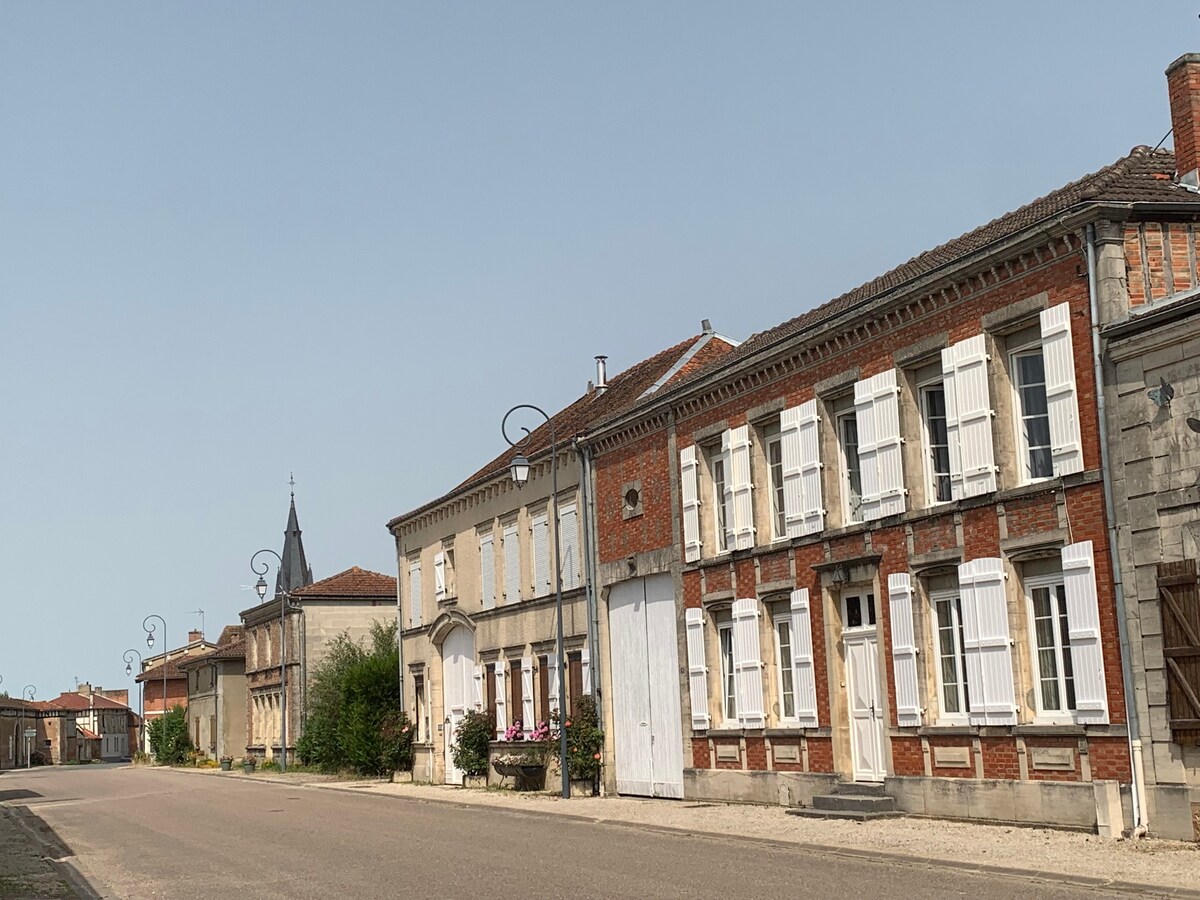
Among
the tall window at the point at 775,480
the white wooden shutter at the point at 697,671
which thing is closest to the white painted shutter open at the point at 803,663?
the tall window at the point at 775,480

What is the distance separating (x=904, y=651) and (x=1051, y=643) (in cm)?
247

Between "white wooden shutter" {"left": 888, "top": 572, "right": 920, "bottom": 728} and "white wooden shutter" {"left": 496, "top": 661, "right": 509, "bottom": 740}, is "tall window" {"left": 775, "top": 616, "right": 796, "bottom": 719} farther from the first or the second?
"white wooden shutter" {"left": 496, "top": 661, "right": 509, "bottom": 740}

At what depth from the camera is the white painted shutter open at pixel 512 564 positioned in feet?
104

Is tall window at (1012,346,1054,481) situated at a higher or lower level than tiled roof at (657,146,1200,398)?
lower

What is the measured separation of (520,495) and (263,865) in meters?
16.2

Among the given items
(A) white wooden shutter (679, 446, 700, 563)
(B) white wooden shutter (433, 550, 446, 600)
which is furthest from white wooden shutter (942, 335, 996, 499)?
(B) white wooden shutter (433, 550, 446, 600)

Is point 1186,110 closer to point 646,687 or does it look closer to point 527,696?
point 646,687

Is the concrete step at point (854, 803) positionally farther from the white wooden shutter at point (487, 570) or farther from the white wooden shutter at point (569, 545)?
the white wooden shutter at point (487, 570)

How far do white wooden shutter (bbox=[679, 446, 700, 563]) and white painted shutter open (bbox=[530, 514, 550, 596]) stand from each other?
605 centimetres

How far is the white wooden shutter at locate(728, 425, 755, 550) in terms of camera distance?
2278cm

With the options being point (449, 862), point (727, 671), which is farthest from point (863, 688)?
point (449, 862)

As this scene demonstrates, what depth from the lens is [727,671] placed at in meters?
23.9

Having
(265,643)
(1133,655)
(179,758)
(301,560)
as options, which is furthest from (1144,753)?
(301,560)

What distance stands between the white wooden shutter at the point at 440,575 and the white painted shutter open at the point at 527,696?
5463 mm
